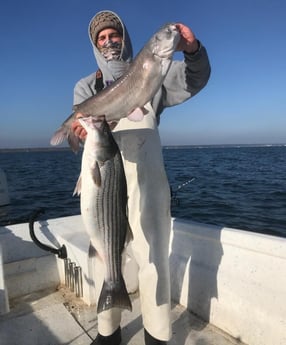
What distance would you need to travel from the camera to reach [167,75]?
3.45m

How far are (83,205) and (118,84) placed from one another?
1.04m

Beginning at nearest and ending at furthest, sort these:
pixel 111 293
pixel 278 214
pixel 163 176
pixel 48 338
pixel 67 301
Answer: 1. pixel 111 293
2. pixel 163 176
3. pixel 48 338
4. pixel 67 301
5. pixel 278 214

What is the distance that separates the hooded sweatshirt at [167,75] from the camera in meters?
3.14

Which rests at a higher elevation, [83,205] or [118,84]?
[118,84]

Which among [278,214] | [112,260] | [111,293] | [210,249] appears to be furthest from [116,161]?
[278,214]

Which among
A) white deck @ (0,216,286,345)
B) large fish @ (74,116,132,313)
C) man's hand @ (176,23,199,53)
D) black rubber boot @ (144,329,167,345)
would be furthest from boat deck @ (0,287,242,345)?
man's hand @ (176,23,199,53)

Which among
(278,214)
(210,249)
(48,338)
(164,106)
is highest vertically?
(164,106)

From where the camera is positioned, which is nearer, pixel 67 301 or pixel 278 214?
pixel 67 301

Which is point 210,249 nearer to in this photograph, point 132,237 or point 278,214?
point 132,237

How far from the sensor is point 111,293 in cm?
306

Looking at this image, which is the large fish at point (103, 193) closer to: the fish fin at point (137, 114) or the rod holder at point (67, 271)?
the fish fin at point (137, 114)

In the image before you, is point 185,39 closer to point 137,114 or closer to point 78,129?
point 137,114

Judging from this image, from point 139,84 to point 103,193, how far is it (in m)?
0.92

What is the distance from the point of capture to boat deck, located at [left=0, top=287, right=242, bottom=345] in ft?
13.0
